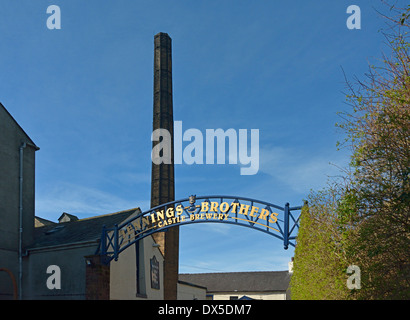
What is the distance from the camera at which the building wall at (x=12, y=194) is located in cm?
2081

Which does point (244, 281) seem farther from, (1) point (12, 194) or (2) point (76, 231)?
(1) point (12, 194)

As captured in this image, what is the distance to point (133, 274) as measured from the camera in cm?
2273

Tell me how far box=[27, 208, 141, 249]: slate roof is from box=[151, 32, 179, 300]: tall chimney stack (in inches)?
199

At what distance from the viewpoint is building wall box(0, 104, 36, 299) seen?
68.3ft

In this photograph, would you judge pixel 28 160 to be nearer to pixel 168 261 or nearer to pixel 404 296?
pixel 168 261

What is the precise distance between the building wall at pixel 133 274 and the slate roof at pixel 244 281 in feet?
95.4

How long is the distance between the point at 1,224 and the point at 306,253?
47.9ft

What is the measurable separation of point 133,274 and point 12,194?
753 cm

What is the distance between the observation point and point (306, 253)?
18234 mm

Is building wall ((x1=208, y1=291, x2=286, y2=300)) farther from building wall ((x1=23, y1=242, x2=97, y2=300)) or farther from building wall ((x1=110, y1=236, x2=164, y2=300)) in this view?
building wall ((x1=23, y1=242, x2=97, y2=300))

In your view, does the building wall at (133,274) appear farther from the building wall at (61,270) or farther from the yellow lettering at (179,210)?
the yellow lettering at (179,210)

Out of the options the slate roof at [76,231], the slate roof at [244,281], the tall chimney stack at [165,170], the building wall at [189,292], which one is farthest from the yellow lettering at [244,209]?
the slate roof at [244,281]

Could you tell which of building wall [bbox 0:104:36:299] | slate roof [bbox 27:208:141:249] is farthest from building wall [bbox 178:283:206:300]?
building wall [bbox 0:104:36:299]
